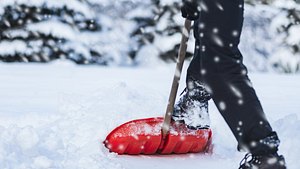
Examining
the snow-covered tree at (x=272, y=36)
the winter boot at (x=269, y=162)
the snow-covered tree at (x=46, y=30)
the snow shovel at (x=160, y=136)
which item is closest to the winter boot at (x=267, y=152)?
the winter boot at (x=269, y=162)

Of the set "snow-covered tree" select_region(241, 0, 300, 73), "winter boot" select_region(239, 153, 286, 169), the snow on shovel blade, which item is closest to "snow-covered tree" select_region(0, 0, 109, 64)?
"snow-covered tree" select_region(241, 0, 300, 73)

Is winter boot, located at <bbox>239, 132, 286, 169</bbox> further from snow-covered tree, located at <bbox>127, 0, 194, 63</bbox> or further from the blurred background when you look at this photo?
snow-covered tree, located at <bbox>127, 0, 194, 63</bbox>

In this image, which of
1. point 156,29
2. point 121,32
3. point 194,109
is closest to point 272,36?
point 156,29

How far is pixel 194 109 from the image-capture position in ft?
9.48

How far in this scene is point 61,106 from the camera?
141 inches

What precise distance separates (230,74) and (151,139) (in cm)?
94

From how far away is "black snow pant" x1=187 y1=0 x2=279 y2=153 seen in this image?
1.96m

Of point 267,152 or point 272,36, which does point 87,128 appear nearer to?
point 267,152

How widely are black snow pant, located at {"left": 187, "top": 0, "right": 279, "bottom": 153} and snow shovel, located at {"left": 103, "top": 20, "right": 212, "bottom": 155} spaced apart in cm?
71

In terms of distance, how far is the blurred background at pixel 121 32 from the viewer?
25.1ft

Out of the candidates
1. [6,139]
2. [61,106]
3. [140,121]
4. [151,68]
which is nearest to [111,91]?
[61,106]

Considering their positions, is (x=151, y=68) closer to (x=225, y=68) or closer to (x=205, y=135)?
(x=205, y=135)

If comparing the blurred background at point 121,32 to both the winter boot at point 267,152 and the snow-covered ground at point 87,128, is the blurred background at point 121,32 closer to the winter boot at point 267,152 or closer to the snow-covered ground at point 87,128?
the snow-covered ground at point 87,128

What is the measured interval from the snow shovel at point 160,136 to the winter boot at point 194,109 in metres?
0.05
